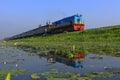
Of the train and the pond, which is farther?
the train

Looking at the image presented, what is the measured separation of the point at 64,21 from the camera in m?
56.4

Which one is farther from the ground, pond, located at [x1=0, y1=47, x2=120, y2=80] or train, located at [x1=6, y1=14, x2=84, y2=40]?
train, located at [x1=6, y1=14, x2=84, y2=40]

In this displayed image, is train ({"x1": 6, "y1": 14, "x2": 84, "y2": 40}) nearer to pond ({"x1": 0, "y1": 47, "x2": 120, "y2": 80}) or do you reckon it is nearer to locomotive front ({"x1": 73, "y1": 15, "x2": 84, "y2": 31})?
locomotive front ({"x1": 73, "y1": 15, "x2": 84, "y2": 31})

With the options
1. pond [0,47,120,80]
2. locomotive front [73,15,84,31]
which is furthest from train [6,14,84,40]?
pond [0,47,120,80]

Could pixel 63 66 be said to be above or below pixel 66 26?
below

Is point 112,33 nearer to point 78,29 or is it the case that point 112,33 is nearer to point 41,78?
point 78,29

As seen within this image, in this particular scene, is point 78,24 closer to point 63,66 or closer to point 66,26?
point 66,26

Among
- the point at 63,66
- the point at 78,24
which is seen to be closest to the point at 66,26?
the point at 78,24

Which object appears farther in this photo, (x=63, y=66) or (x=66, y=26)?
(x=66, y=26)

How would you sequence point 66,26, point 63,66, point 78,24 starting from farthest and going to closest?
point 66,26, point 78,24, point 63,66

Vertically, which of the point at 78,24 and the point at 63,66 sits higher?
the point at 78,24

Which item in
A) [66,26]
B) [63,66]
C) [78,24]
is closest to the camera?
[63,66]

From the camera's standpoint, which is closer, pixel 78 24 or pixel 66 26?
pixel 78 24

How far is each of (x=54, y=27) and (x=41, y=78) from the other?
5081 centimetres
